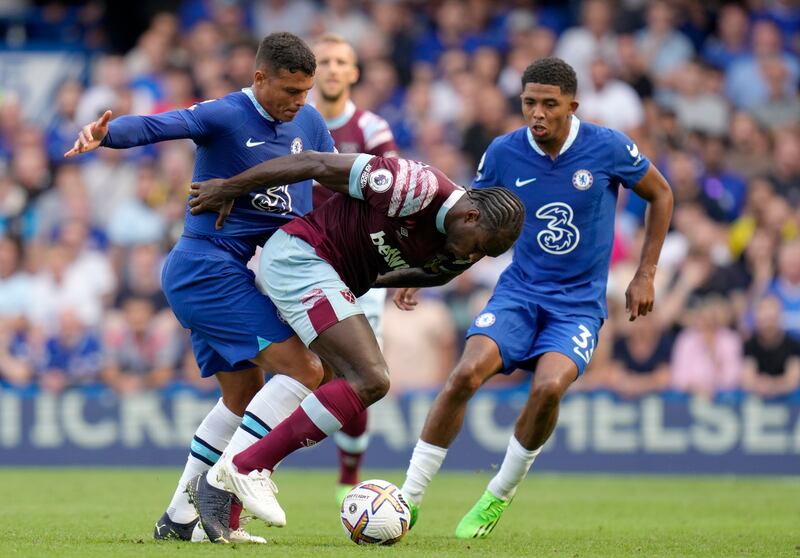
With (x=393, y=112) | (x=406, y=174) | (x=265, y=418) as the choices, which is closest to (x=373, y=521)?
(x=265, y=418)

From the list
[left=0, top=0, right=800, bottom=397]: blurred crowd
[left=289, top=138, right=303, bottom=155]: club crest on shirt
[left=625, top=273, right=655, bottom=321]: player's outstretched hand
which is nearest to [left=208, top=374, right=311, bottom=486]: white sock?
[left=289, top=138, right=303, bottom=155]: club crest on shirt

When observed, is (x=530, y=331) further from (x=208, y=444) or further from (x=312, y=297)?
(x=208, y=444)

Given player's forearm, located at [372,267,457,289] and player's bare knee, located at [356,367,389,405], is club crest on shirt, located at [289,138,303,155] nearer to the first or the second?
player's forearm, located at [372,267,457,289]

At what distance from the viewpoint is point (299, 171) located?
7309mm

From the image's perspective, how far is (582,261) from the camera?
8.88 m

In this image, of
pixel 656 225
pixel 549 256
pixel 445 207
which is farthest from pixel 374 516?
pixel 656 225

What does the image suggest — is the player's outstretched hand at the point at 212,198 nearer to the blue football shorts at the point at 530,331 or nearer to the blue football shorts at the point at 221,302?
the blue football shorts at the point at 221,302

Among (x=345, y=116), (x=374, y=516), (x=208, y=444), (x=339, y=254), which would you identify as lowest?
(x=374, y=516)

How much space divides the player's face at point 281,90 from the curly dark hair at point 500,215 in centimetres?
111

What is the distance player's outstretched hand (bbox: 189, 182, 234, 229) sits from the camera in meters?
7.46

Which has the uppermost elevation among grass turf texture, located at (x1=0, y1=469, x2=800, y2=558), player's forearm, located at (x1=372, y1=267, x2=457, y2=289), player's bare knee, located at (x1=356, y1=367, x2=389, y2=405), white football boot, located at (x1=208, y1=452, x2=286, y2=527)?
player's forearm, located at (x1=372, y1=267, x2=457, y2=289)

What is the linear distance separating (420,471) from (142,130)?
2679mm

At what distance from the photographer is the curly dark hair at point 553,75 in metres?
8.66

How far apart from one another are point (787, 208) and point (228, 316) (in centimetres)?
948
